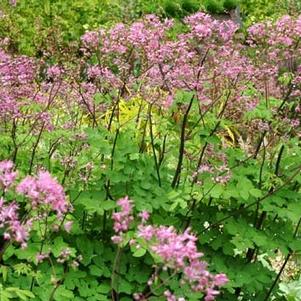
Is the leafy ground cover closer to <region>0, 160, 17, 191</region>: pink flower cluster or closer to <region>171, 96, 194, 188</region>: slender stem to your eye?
<region>171, 96, 194, 188</region>: slender stem

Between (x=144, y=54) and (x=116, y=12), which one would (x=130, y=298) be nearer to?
(x=144, y=54)

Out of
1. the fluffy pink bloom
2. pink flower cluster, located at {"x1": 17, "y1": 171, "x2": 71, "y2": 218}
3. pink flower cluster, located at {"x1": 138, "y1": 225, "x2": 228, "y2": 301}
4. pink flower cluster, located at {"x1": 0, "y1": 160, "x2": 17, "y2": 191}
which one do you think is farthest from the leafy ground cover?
pink flower cluster, located at {"x1": 138, "y1": 225, "x2": 228, "y2": 301}

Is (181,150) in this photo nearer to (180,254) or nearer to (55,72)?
(55,72)

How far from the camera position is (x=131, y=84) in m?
3.74

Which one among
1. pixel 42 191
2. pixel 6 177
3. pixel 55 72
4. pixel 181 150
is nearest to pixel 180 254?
pixel 42 191

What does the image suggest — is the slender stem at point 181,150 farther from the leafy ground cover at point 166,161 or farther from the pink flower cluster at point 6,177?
the pink flower cluster at point 6,177

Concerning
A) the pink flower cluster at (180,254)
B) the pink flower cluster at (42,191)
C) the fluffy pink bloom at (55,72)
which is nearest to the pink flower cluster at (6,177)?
the pink flower cluster at (42,191)

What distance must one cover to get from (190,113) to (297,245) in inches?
31.4

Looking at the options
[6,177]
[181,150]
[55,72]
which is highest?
[6,177]

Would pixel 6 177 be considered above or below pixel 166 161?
above

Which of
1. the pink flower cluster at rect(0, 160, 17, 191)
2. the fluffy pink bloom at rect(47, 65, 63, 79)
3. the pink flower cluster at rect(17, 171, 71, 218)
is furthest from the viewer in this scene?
the fluffy pink bloom at rect(47, 65, 63, 79)

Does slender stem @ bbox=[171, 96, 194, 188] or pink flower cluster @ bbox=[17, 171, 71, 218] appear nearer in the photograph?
pink flower cluster @ bbox=[17, 171, 71, 218]

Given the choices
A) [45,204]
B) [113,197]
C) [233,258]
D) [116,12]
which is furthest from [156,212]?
[116,12]

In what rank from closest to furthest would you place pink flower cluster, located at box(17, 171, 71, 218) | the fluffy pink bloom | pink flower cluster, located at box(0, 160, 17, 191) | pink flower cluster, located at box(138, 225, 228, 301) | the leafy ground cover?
pink flower cluster, located at box(138, 225, 228, 301), pink flower cluster, located at box(17, 171, 71, 218), pink flower cluster, located at box(0, 160, 17, 191), the leafy ground cover, the fluffy pink bloom
